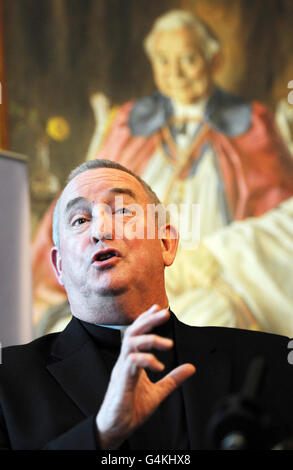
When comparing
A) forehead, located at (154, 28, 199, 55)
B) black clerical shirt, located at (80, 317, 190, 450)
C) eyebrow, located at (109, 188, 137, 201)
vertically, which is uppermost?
forehead, located at (154, 28, 199, 55)

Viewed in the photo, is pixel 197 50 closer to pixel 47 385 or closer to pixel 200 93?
pixel 200 93

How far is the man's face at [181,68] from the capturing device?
14.8ft

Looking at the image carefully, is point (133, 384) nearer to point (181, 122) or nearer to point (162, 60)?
point (181, 122)

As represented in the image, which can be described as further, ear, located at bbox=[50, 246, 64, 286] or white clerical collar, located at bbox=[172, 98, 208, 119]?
white clerical collar, located at bbox=[172, 98, 208, 119]

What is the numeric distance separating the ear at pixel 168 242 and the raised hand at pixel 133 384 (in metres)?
0.72

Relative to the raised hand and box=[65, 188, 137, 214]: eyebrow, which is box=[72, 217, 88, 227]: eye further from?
the raised hand

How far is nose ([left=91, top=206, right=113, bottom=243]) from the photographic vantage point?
1.91 meters

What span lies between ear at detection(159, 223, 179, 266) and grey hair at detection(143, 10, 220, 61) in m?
2.56

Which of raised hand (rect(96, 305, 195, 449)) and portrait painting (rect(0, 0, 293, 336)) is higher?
portrait painting (rect(0, 0, 293, 336))

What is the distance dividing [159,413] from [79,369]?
0.83 feet

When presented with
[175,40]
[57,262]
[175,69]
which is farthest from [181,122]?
[57,262]

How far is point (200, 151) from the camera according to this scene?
4398 mm

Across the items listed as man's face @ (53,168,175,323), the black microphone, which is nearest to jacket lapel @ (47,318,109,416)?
man's face @ (53,168,175,323)

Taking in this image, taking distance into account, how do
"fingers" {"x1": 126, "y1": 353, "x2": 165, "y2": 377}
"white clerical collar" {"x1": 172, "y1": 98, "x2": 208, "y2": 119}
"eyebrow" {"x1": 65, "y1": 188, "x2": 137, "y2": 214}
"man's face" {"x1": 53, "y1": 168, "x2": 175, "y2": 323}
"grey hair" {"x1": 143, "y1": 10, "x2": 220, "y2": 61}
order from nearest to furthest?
"fingers" {"x1": 126, "y1": 353, "x2": 165, "y2": 377} < "man's face" {"x1": 53, "y1": 168, "x2": 175, "y2": 323} < "eyebrow" {"x1": 65, "y1": 188, "x2": 137, "y2": 214} < "white clerical collar" {"x1": 172, "y1": 98, "x2": 208, "y2": 119} < "grey hair" {"x1": 143, "y1": 10, "x2": 220, "y2": 61}
